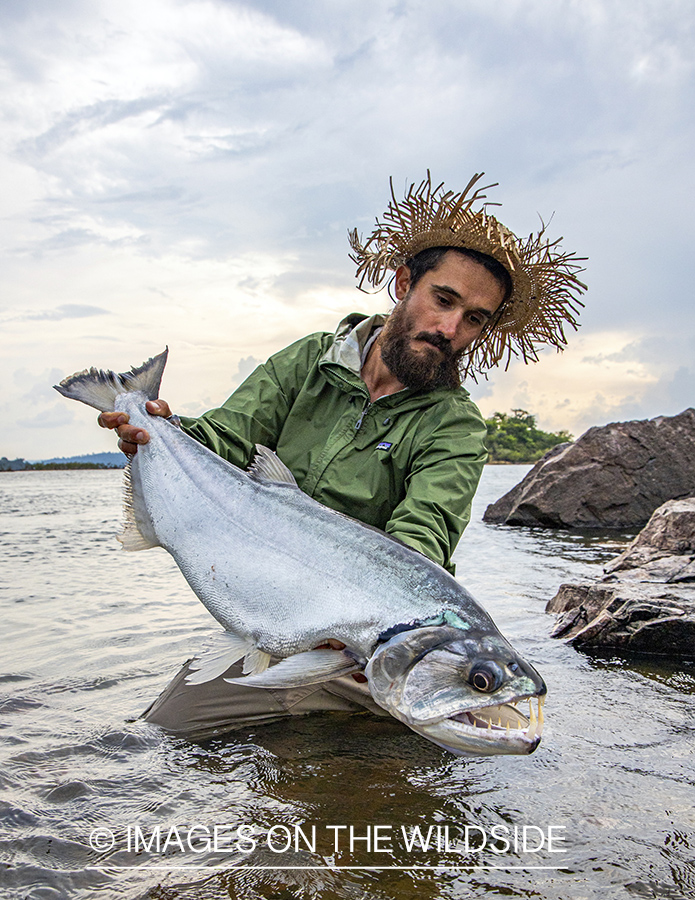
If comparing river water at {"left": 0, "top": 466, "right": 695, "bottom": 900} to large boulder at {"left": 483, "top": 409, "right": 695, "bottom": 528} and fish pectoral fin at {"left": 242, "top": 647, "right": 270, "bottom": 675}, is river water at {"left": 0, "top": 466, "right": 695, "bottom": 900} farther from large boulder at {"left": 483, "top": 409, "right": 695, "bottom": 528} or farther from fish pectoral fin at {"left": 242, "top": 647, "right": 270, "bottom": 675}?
large boulder at {"left": 483, "top": 409, "right": 695, "bottom": 528}

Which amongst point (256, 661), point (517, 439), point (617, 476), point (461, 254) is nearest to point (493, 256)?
point (461, 254)

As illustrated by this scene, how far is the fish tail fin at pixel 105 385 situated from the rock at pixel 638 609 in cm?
376

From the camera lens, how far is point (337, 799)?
286cm

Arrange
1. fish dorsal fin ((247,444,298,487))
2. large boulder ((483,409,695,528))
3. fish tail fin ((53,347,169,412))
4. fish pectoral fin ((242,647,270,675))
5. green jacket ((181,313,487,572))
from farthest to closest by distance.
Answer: large boulder ((483,409,695,528)), green jacket ((181,313,487,572)), fish tail fin ((53,347,169,412)), fish dorsal fin ((247,444,298,487)), fish pectoral fin ((242,647,270,675))

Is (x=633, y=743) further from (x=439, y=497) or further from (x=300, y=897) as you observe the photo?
(x=300, y=897)

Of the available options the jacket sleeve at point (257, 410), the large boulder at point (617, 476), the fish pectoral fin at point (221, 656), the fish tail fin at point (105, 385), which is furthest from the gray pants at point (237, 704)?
the large boulder at point (617, 476)

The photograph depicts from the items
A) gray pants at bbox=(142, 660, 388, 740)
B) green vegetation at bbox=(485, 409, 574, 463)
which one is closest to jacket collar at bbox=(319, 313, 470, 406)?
gray pants at bbox=(142, 660, 388, 740)

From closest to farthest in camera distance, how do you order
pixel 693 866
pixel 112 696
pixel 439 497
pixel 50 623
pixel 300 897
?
pixel 300 897 → pixel 693 866 → pixel 439 497 → pixel 112 696 → pixel 50 623

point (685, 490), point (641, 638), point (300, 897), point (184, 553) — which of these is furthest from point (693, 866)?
point (685, 490)

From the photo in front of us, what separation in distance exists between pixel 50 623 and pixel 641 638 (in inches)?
193

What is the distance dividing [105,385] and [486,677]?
2109mm

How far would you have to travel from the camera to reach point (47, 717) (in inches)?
154

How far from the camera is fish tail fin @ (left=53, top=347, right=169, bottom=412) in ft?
10.4

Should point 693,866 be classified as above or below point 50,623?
above
